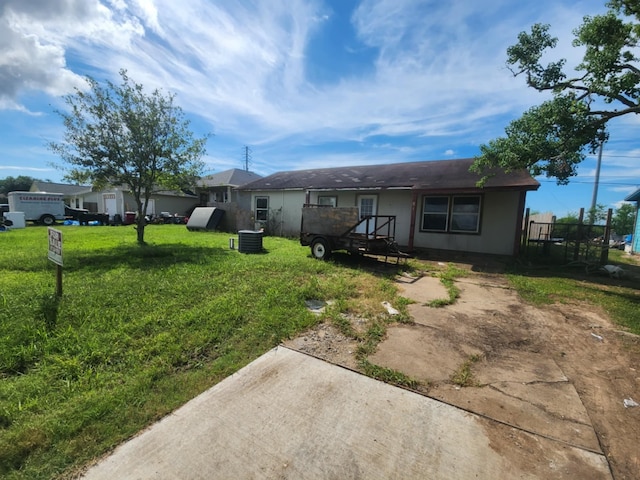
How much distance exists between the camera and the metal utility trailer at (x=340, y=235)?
7984 millimetres

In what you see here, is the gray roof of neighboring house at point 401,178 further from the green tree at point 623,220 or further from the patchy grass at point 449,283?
the green tree at point 623,220

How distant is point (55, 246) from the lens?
13.6 ft

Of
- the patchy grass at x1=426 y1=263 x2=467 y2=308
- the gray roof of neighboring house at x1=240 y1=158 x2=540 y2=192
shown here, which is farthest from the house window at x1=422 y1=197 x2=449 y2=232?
the patchy grass at x1=426 y1=263 x2=467 y2=308

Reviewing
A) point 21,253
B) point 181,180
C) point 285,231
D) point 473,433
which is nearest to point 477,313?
point 473,433

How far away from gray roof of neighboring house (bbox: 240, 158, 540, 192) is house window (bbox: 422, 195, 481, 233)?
0.71 m

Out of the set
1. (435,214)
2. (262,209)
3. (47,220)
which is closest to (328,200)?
(262,209)

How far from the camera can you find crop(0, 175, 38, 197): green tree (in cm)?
6072

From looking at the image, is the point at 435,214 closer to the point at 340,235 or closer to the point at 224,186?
the point at 340,235

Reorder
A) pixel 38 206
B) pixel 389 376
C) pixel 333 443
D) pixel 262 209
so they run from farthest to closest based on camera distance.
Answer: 1. pixel 38 206
2. pixel 262 209
3. pixel 389 376
4. pixel 333 443

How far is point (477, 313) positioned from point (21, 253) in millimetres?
10641

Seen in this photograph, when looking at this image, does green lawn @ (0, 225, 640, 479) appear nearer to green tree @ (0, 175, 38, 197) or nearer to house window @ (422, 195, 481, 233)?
house window @ (422, 195, 481, 233)

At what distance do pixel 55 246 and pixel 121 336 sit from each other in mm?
1973

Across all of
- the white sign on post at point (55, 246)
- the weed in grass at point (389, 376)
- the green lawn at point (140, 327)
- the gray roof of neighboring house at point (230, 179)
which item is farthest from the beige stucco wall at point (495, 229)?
the gray roof of neighboring house at point (230, 179)

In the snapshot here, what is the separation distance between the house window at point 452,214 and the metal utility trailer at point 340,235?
3.59 metres
